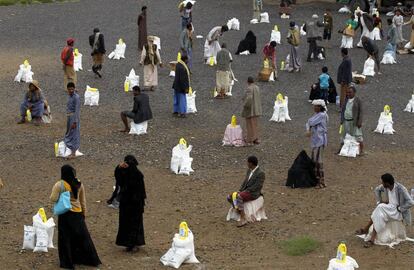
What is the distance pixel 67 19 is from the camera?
113 feet

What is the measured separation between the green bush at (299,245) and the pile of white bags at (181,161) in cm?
370

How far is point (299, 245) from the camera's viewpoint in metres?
13.9

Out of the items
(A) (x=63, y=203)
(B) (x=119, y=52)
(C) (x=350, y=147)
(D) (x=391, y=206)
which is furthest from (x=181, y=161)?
(B) (x=119, y=52)

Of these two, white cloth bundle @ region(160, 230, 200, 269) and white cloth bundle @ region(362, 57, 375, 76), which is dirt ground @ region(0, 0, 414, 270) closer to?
white cloth bundle @ region(160, 230, 200, 269)

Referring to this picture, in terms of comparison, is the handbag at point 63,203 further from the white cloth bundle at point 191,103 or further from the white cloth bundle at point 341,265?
the white cloth bundle at point 191,103

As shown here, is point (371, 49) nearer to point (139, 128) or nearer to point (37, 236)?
point (139, 128)

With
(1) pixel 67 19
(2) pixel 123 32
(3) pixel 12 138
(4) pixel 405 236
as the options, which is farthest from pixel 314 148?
(1) pixel 67 19

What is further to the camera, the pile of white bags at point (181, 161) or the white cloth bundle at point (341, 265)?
the pile of white bags at point (181, 161)

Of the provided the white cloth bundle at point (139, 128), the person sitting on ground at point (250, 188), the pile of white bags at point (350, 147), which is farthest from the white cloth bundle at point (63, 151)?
the pile of white bags at point (350, 147)

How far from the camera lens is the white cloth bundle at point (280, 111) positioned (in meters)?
21.0

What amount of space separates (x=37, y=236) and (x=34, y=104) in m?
7.12

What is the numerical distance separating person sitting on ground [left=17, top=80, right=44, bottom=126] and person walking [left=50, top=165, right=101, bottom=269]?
7.70 m

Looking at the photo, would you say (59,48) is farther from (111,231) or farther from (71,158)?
(111,231)

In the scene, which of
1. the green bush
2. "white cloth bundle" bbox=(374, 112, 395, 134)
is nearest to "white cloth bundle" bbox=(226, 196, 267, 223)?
the green bush
